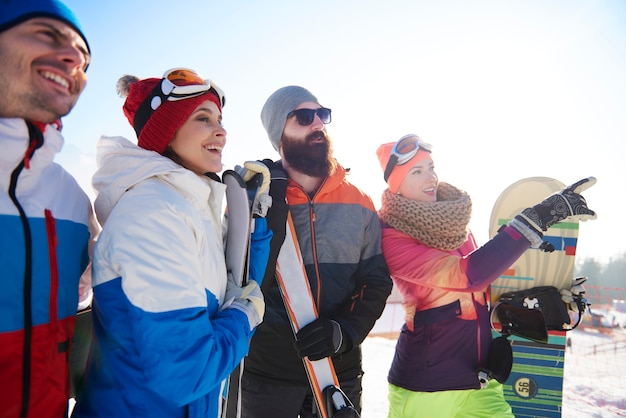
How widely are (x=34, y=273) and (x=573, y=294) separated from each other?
Answer: 3.35 m

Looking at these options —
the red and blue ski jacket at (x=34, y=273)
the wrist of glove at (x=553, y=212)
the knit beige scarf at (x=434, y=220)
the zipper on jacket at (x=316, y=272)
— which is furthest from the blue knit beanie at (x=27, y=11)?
the wrist of glove at (x=553, y=212)

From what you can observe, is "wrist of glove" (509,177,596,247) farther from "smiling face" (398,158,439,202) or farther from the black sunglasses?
the black sunglasses

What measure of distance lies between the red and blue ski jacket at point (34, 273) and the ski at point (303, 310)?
1.07m

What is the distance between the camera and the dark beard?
2361 mm

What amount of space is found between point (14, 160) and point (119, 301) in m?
0.49

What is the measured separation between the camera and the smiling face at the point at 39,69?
112 cm

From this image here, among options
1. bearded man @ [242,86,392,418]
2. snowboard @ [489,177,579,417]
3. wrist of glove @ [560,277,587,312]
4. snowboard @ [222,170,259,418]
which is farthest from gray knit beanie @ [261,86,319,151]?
wrist of glove @ [560,277,587,312]

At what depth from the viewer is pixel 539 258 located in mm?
3143

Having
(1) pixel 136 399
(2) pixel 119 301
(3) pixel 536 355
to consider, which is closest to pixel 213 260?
(2) pixel 119 301

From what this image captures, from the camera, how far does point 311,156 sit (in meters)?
2.38

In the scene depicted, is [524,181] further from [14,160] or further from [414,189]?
[14,160]

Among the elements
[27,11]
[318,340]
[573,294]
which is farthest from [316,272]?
[573,294]

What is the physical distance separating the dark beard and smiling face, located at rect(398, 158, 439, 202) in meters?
0.60

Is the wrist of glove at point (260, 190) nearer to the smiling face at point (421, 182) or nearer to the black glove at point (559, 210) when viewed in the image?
the smiling face at point (421, 182)
